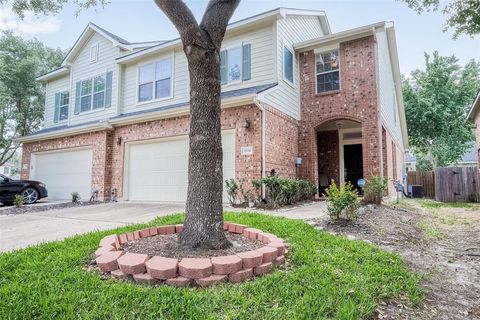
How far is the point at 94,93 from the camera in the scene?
1341cm

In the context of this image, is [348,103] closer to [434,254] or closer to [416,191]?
[434,254]

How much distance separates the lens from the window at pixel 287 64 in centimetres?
1007

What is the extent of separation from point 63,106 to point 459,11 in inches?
630

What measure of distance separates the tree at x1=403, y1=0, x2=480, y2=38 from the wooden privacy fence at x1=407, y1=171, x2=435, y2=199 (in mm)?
11463

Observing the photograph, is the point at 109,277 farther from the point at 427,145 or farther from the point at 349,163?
the point at 427,145

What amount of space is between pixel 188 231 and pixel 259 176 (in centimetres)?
519

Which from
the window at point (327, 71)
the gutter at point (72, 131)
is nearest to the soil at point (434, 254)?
the window at point (327, 71)

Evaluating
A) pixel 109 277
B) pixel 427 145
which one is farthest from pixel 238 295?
pixel 427 145

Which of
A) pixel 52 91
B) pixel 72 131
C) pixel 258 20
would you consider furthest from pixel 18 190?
pixel 258 20

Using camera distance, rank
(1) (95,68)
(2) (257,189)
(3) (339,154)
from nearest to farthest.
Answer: (2) (257,189)
(3) (339,154)
(1) (95,68)

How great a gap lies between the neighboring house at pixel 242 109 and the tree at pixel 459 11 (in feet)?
11.3

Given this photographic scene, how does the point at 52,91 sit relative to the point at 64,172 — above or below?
above

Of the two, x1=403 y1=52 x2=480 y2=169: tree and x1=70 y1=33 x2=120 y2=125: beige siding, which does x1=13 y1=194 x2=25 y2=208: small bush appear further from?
x1=403 y1=52 x2=480 y2=169: tree

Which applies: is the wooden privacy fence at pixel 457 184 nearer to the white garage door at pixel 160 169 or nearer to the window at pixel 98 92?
the white garage door at pixel 160 169
